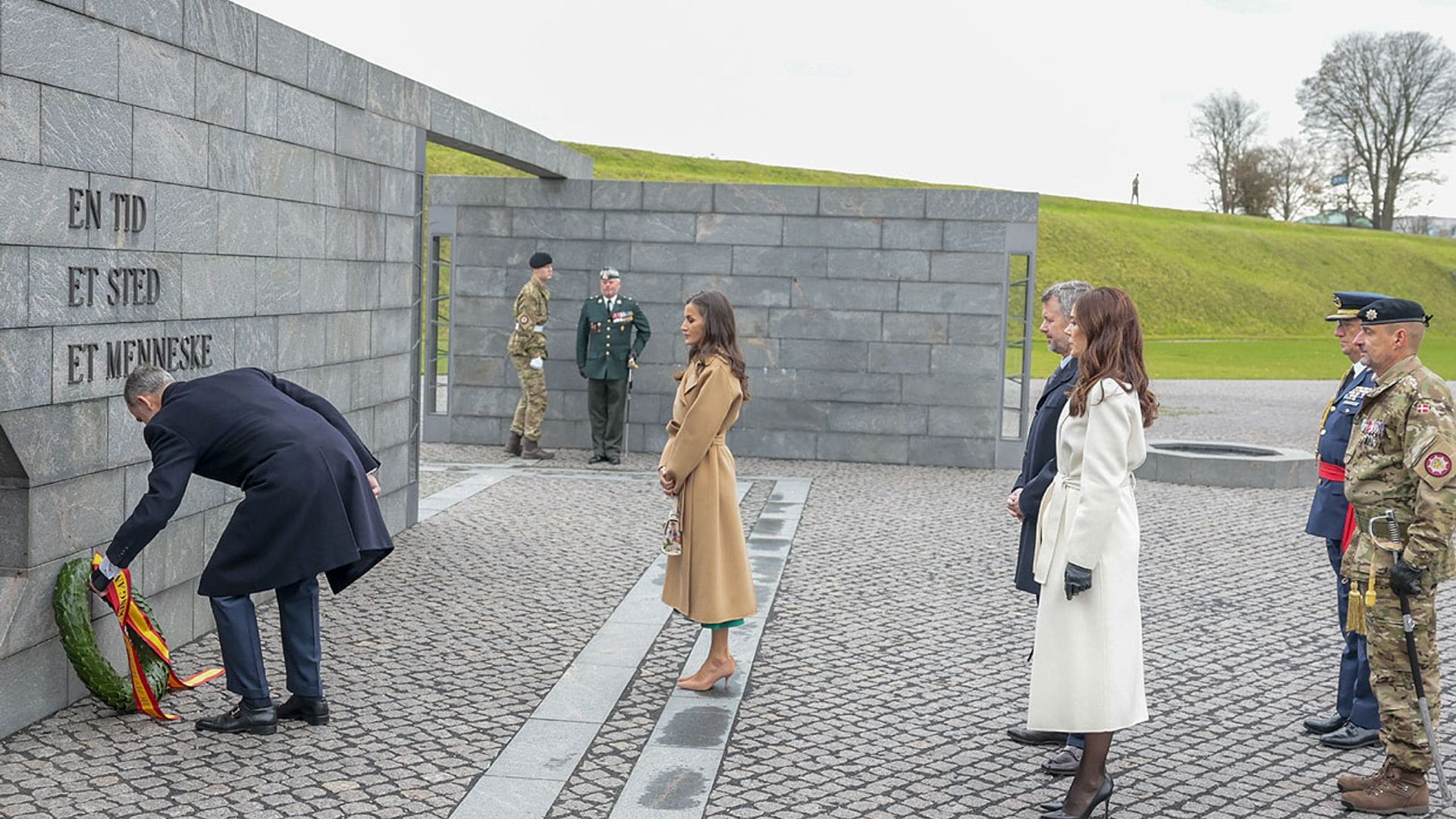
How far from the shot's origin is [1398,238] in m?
72.7

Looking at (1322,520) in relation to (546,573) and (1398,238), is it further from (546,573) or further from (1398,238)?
(1398,238)

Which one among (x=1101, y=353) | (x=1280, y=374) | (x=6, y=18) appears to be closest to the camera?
(x=1101, y=353)

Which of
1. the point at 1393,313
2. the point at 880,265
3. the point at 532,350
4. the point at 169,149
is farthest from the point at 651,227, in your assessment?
the point at 1393,313

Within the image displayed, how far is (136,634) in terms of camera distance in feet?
20.2

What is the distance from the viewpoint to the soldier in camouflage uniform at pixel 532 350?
49.8ft

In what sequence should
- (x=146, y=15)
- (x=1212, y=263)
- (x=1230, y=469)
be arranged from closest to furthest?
1. (x=146, y=15)
2. (x=1230, y=469)
3. (x=1212, y=263)

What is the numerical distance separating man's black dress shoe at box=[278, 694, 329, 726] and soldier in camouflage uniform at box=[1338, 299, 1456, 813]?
13.2 feet

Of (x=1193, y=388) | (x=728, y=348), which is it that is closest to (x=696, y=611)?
(x=728, y=348)

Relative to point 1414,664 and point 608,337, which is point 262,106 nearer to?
point 1414,664

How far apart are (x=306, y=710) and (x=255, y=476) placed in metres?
1.03

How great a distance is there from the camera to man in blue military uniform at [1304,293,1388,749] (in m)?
6.18

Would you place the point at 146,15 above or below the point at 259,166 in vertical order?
above

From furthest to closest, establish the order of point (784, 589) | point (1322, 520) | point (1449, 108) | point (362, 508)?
1. point (1449, 108)
2. point (784, 589)
3. point (1322, 520)
4. point (362, 508)

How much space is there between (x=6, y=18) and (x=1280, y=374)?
32165 millimetres
